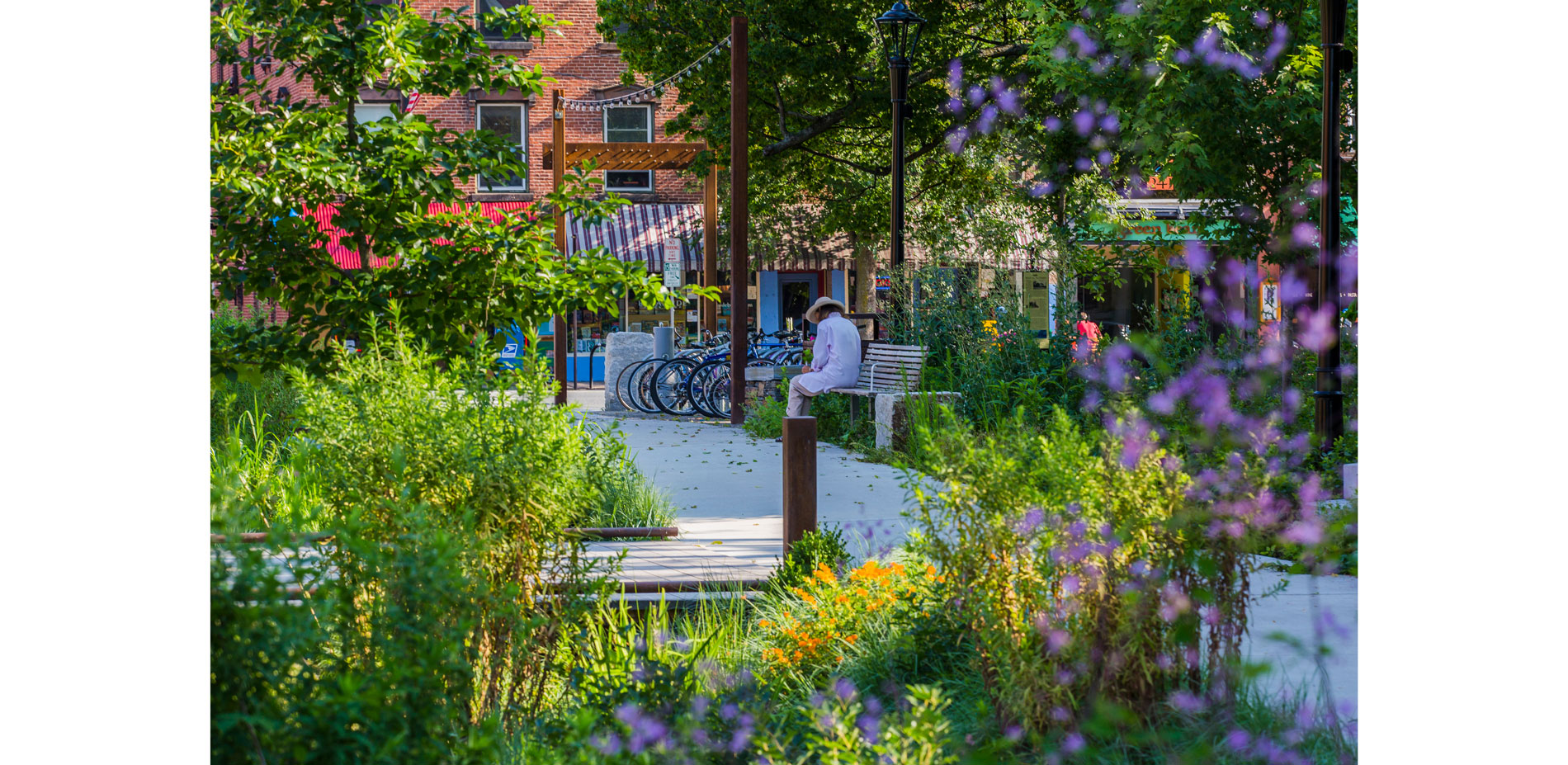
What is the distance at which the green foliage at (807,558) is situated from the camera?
4496 millimetres

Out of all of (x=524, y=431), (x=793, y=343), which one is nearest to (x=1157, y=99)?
(x=524, y=431)

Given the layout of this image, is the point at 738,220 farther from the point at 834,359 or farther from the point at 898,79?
the point at 834,359

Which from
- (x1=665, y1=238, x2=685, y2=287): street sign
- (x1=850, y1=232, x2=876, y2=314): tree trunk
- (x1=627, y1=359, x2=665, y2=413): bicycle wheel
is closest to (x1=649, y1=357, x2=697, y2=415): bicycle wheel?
(x1=627, y1=359, x2=665, y2=413): bicycle wheel

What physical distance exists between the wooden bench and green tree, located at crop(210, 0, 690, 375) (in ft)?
17.3

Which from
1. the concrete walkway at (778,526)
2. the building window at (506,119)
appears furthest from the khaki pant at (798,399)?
the building window at (506,119)

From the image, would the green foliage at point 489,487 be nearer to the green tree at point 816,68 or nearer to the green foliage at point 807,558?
the green foliage at point 807,558

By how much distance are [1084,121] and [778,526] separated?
679 cm

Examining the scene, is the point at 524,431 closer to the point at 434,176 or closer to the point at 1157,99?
the point at 434,176

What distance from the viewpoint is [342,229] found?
4.81 m

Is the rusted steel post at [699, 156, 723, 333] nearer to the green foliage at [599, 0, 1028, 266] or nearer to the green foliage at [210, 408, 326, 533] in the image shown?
the green foliage at [599, 0, 1028, 266]

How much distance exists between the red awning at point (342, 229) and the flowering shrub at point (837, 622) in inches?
81.3

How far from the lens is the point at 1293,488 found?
15.8ft
